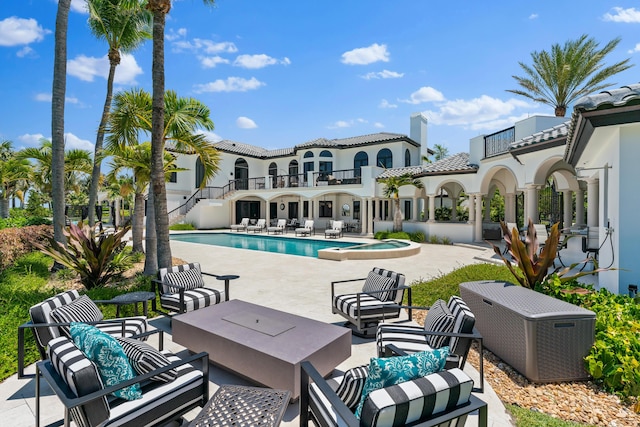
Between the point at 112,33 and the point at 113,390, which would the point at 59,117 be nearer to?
the point at 112,33

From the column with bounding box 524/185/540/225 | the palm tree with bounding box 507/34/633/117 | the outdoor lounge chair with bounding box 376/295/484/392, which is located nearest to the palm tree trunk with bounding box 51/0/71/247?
the outdoor lounge chair with bounding box 376/295/484/392

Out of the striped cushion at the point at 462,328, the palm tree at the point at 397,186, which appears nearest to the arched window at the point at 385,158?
the palm tree at the point at 397,186

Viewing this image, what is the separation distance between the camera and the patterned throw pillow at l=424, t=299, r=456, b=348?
3800mm

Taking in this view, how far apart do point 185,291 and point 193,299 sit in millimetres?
480

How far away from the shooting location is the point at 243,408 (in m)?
2.57

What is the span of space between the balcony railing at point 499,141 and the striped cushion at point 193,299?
50.3ft

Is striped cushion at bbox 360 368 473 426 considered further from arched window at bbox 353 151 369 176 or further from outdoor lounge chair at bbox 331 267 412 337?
arched window at bbox 353 151 369 176

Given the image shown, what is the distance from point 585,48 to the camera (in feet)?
57.1

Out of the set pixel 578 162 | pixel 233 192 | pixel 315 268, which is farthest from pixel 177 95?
pixel 233 192

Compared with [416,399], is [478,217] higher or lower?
higher

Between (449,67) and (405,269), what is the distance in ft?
30.2

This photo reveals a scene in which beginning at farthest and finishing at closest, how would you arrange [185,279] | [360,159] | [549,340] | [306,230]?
[360,159]
[306,230]
[185,279]
[549,340]

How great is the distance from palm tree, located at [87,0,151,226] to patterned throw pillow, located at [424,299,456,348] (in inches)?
532

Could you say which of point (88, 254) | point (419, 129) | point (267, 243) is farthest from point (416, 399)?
point (419, 129)
